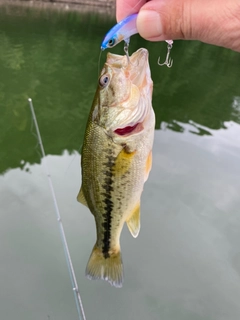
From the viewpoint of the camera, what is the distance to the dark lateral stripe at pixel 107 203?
176 cm

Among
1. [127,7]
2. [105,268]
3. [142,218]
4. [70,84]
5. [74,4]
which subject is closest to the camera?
[127,7]

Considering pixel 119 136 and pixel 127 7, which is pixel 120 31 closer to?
pixel 127 7

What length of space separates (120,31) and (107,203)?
2.84 ft

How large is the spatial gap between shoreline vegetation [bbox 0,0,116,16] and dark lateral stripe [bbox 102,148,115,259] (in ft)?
87.6

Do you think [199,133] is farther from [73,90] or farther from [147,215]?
[73,90]

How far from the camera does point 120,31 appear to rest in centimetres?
142

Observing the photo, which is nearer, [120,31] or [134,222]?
[120,31]

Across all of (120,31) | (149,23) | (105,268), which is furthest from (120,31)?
(105,268)

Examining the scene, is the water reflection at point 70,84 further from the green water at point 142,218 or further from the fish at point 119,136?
the fish at point 119,136

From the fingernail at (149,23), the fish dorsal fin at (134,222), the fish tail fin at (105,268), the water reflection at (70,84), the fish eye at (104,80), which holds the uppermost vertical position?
the fingernail at (149,23)

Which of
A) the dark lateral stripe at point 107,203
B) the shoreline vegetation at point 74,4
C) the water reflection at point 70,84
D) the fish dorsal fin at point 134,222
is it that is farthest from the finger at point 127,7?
the shoreline vegetation at point 74,4

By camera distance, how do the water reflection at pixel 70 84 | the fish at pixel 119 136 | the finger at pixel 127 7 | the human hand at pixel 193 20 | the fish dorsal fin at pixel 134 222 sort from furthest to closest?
the water reflection at pixel 70 84 < the fish dorsal fin at pixel 134 222 < the fish at pixel 119 136 < the finger at pixel 127 7 < the human hand at pixel 193 20

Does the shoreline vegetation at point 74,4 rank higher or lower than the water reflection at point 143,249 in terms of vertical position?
lower

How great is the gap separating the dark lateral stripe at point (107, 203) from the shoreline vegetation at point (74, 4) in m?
26.7
